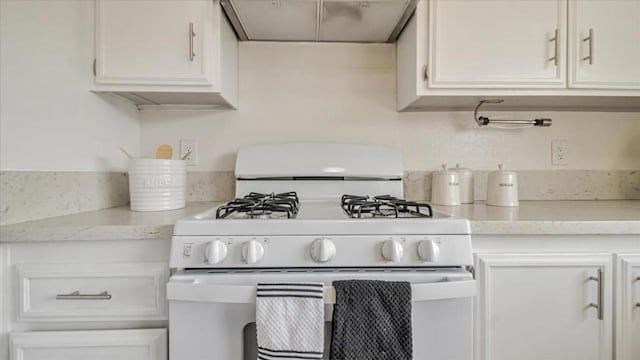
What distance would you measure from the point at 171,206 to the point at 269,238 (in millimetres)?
585

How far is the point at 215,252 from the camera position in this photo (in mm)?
793

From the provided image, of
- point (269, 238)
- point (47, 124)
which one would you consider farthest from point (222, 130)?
point (269, 238)

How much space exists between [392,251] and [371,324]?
6.7 inches

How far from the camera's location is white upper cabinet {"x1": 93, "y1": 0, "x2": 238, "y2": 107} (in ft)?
3.82

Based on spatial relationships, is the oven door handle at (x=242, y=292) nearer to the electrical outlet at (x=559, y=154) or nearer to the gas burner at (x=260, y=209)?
the gas burner at (x=260, y=209)

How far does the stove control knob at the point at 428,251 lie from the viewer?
807mm

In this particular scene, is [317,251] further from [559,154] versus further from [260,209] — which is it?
[559,154]

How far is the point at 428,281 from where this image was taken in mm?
812

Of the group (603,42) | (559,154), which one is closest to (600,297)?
(559,154)

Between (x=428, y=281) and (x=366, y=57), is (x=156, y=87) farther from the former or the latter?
(x=428, y=281)

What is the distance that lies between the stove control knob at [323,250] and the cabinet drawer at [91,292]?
16.2 inches

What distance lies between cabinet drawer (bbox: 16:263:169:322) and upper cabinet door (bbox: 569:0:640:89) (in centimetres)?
157

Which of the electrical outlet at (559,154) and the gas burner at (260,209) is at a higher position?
the electrical outlet at (559,154)

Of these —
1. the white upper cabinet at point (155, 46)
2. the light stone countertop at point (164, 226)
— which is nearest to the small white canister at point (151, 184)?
the light stone countertop at point (164, 226)
